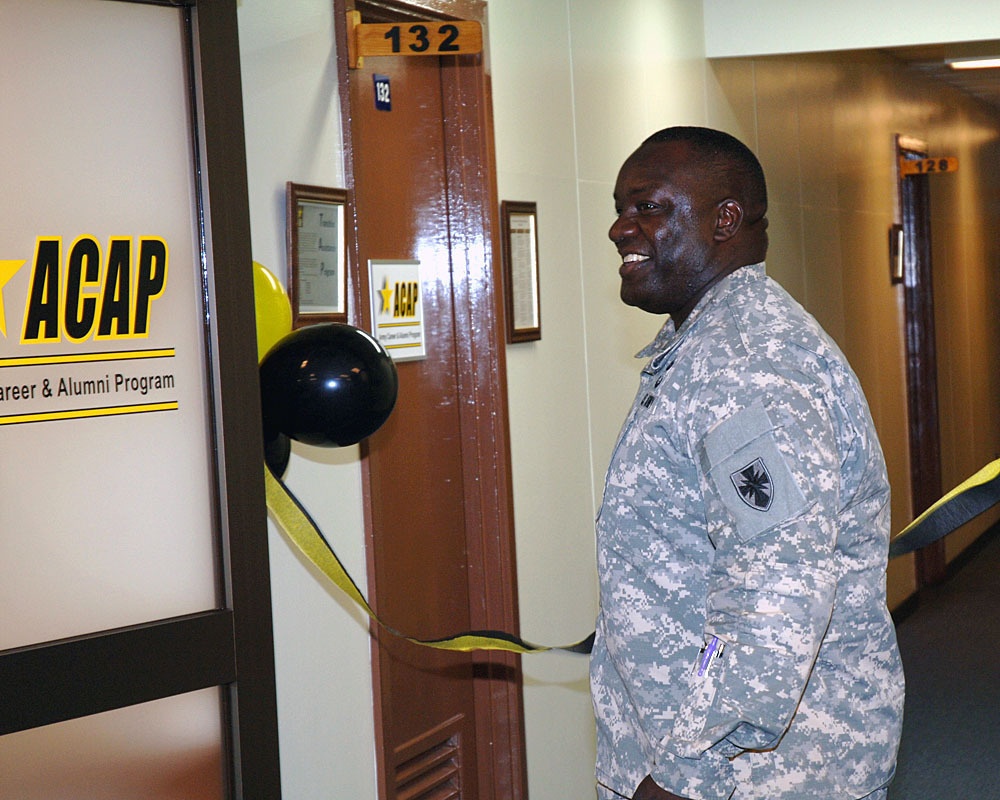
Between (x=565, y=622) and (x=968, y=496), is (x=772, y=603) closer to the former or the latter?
(x=968, y=496)

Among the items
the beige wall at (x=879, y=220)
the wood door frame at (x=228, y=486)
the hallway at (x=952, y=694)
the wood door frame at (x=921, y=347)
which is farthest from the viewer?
the wood door frame at (x=921, y=347)

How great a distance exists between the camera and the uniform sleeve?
4.66 feet

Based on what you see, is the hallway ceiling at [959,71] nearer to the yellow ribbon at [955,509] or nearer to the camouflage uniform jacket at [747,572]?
the yellow ribbon at [955,509]

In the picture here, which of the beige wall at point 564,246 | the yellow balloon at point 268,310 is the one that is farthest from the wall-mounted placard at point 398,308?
the yellow balloon at point 268,310

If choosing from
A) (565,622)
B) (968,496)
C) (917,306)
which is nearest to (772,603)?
(968,496)

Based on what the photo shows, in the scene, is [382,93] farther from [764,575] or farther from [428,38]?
[764,575]

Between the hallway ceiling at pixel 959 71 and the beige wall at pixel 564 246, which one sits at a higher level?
the hallway ceiling at pixel 959 71

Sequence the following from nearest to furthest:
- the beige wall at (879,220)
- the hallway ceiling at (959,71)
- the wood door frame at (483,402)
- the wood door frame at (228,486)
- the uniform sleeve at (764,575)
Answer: the uniform sleeve at (764,575) < the wood door frame at (228,486) < the wood door frame at (483,402) < the beige wall at (879,220) < the hallway ceiling at (959,71)

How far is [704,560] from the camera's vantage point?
159cm

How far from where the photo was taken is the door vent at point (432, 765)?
2926 millimetres

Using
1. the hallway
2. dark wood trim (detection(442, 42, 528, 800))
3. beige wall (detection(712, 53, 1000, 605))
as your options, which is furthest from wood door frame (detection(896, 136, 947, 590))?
dark wood trim (detection(442, 42, 528, 800))

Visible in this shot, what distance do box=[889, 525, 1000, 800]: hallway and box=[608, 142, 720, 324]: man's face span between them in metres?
2.83

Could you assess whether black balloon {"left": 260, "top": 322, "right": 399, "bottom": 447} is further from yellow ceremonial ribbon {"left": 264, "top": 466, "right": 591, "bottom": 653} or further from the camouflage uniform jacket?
the camouflage uniform jacket

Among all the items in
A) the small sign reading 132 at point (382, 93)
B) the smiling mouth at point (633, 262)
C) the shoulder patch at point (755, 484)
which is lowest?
the shoulder patch at point (755, 484)
